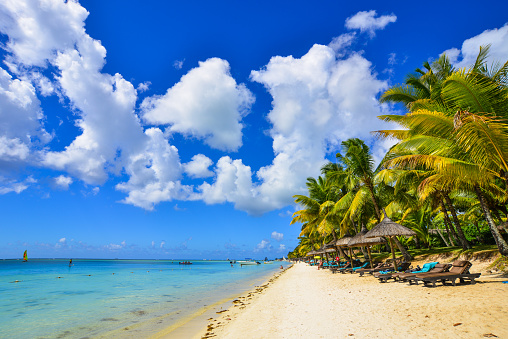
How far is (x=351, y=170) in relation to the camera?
18609 mm

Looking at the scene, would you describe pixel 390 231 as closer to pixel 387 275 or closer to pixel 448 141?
pixel 387 275

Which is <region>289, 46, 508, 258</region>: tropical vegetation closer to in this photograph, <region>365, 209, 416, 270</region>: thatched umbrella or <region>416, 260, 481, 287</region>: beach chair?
<region>365, 209, 416, 270</region>: thatched umbrella

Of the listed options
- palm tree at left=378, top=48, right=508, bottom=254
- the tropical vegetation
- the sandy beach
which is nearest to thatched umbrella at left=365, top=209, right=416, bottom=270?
the tropical vegetation

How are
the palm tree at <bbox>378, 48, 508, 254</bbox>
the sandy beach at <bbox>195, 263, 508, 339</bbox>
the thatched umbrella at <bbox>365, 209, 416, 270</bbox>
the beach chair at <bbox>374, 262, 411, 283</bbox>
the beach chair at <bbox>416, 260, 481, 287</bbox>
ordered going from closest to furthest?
the sandy beach at <bbox>195, 263, 508, 339</bbox> < the palm tree at <bbox>378, 48, 508, 254</bbox> < the beach chair at <bbox>416, 260, 481, 287</bbox> < the beach chair at <bbox>374, 262, 411, 283</bbox> < the thatched umbrella at <bbox>365, 209, 416, 270</bbox>

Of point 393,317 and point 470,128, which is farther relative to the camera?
point 470,128

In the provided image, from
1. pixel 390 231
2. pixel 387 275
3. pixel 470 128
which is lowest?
pixel 387 275

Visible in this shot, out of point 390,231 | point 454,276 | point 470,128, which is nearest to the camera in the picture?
point 470,128

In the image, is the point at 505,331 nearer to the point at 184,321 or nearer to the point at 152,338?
the point at 152,338

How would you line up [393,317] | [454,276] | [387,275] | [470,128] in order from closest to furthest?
[393,317], [470,128], [454,276], [387,275]

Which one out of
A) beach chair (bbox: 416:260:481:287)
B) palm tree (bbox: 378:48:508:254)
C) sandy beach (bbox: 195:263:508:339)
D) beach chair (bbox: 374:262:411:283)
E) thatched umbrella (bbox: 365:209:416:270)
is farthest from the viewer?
thatched umbrella (bbox: 365:209:416:270)

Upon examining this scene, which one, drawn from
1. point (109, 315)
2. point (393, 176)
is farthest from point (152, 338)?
point (393, 176)

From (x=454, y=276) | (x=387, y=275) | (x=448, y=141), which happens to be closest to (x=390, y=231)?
(x=387, y=275)

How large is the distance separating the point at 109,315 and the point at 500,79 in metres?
16.4

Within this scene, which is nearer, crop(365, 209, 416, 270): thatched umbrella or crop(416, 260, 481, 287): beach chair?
crop(416, 260, 481, 287): beach chair
